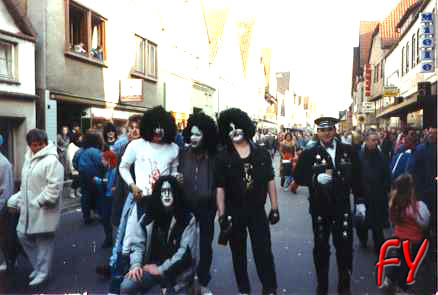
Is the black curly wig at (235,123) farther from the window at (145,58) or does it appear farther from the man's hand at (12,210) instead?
the window at (145,58)

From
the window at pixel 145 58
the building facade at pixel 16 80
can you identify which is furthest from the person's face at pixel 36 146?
the window at pixel 145 58

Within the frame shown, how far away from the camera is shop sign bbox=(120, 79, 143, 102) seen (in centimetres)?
2086

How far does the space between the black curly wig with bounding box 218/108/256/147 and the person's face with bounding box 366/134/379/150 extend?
8.50 ft

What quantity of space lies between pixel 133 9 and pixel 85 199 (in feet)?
47.7

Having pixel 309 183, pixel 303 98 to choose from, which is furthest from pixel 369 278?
pixel 303 98

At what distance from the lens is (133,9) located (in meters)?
22.5

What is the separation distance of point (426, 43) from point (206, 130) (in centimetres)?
1445

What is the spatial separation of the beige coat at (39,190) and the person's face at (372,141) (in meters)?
4.18

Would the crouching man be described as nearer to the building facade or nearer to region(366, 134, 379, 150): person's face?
region(366, 134, 379, 150): person's face

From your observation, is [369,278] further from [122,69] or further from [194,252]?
[122,69]

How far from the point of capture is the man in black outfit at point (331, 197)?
5.39 meters

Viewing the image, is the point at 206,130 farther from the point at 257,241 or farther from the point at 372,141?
the point at 372,141

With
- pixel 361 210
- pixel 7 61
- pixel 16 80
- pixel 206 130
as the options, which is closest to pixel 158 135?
pixel 206 130

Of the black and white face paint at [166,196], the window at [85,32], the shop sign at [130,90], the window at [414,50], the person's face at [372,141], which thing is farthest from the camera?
the window at [414,50]
